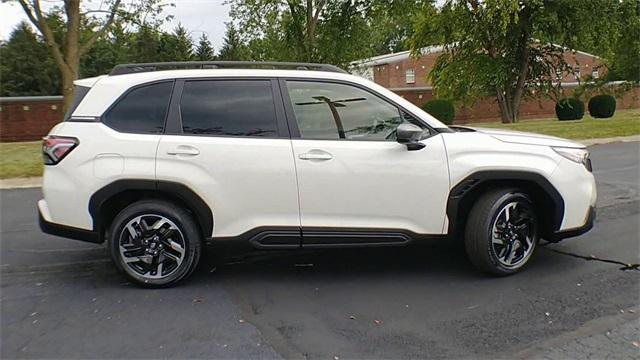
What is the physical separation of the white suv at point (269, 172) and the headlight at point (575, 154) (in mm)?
75

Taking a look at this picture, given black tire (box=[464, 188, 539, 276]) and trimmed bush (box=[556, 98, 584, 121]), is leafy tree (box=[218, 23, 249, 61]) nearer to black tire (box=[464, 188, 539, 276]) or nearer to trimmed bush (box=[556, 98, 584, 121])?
trimmed bush (box=[556, 98, 584, 121])

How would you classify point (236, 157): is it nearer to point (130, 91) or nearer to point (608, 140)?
point (130, 91)

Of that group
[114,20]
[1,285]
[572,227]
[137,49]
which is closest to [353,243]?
[572,227]

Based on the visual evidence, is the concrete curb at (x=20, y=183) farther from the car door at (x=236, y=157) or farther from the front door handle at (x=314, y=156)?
the front door handle at (x=314, y=156)

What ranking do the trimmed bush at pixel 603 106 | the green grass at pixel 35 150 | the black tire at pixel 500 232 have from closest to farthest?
the black tire at pixel 500 232
the green grass at pixel 35 150
the trimmed bush at pixel 603 106

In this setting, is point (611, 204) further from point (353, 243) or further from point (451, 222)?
point (353, 243)

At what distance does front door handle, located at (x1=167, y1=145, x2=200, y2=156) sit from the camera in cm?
427

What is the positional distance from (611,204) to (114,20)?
15.7 meters

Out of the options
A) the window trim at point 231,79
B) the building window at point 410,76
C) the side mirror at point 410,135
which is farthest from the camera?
the building window at point 410,76

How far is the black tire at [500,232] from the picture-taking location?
14.6 ft

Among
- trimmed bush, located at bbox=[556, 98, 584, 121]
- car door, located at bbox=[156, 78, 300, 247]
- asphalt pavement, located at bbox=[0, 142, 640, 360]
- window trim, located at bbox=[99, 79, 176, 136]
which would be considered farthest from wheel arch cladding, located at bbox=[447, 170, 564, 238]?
trimmed bush, located at bbox=[556, 98, 584, 121]

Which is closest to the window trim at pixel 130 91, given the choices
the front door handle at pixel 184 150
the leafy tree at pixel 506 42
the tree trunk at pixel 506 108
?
the front door handle at pixel 184 150

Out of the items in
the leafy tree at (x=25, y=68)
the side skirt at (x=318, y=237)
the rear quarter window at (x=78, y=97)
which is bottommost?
the side skirt at (x=318, y=237)

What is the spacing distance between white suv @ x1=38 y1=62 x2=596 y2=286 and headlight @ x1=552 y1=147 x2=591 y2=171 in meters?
0.08
